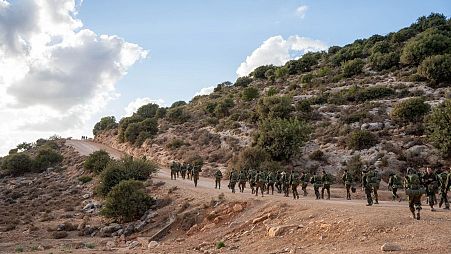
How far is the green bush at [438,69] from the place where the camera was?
1944 inches

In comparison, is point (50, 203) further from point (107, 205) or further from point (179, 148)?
point (179, 148)

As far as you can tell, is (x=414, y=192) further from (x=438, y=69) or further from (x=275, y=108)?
(x=438, y=69)

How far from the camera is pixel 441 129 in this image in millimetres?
31469

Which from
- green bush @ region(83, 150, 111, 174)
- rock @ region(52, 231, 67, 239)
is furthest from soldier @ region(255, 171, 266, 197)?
green bush @ region(83, 150, 111, 174)

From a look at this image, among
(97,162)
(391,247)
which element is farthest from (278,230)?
(97,162)

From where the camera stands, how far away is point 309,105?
49906 millimetres

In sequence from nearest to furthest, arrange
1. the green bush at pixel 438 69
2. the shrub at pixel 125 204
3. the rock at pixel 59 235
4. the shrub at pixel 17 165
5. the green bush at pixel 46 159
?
1. the rock at pixel 59 235
2. the shrub at pixel 125 204
3. the green bush at pixel 438 69
4. the shrub at pixel 17 165
5. the green bush at pixel 46 159

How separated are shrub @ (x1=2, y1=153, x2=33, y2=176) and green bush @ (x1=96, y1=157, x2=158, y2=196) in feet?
76.0

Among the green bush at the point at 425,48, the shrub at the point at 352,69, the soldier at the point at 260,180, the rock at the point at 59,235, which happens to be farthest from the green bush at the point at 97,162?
the green bush at the point at 425,48

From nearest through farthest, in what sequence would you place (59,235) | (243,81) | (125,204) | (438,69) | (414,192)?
(414,192)
(59,235)
(125,204)
(438,69)
(243,81)

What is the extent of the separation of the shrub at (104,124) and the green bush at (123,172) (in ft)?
172

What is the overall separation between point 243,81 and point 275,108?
137ft

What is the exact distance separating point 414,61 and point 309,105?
21.6m

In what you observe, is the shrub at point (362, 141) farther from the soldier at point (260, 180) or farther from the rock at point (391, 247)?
the rock at point (391, 247)
